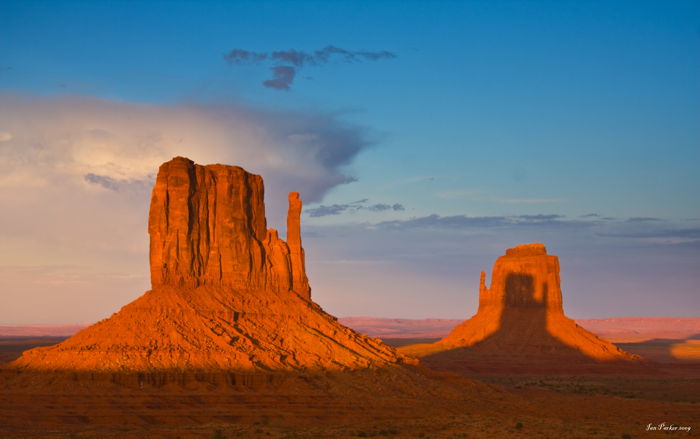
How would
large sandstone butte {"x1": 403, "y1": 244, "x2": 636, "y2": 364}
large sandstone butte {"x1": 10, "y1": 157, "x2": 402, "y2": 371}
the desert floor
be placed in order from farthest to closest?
large sandstone butte {"x1": 403, "y1": 244, "x2": 636, "y2": 364}, large sandstone butte {"x1": 10, "y1": 157, "x2": 402, "y2": 371}, the desert floor

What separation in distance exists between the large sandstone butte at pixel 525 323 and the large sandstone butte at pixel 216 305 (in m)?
65.1

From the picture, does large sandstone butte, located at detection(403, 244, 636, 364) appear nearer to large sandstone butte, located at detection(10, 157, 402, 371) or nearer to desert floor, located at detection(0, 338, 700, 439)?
desert floor, located at detection(0, 338, 700, 439)

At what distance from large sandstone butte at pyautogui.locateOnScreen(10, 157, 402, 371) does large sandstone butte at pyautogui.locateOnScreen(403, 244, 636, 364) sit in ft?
214

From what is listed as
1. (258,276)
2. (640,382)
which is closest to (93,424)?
(258,276)

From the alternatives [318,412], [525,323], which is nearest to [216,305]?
[318,412]

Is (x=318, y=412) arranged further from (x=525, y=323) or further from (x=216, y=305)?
(x=525, y=323)

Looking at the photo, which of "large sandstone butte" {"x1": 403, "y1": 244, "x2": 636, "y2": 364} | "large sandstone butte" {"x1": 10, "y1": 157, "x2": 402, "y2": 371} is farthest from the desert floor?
"large sandstone butte" {"x1": 403, "y1": 244, "x2": 636, "y2": 364}

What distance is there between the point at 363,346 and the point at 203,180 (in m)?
19.7

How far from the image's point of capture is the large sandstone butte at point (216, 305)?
238 ft

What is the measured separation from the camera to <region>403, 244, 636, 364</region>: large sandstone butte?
145750mm

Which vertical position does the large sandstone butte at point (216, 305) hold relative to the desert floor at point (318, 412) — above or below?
above

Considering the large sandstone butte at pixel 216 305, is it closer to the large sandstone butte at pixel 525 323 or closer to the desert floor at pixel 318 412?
the desert floor at pixel 318 412

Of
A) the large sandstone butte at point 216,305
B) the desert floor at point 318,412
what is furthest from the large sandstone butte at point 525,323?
the large sandstone butte at point 216,305

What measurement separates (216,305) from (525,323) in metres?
85.7
